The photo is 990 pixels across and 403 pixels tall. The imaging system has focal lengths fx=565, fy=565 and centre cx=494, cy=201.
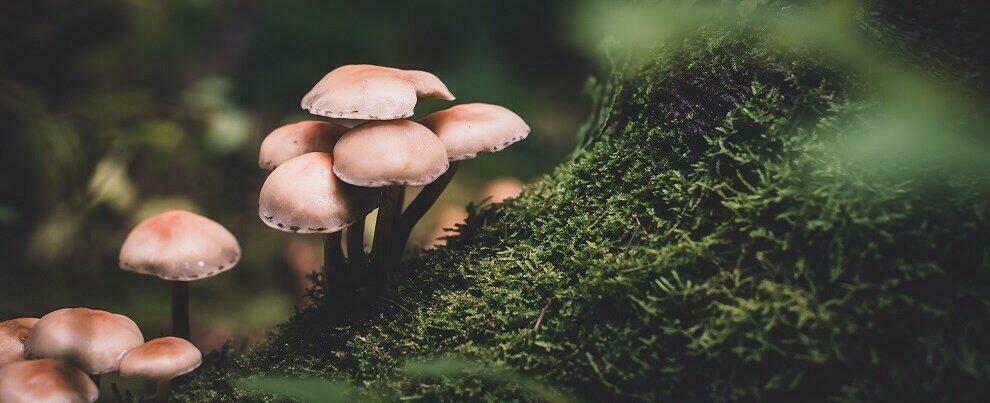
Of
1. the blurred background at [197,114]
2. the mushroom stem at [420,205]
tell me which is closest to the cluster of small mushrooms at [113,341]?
the mushroom stem at [420,205]

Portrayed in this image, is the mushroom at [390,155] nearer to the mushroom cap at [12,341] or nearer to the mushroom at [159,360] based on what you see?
the mushroom at [159,360]

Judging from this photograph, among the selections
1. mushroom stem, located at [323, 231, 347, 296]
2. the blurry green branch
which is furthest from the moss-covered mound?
mushroom stem, located at [323, 231, 347, 296]

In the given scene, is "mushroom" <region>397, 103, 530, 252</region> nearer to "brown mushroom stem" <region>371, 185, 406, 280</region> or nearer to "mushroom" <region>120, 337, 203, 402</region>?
"brown mushroom stem" <region>371, 185, 406, 280</region>

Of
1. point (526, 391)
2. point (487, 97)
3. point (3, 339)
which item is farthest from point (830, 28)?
point (487, 97)

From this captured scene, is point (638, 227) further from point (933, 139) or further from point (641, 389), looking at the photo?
point (933, 139)

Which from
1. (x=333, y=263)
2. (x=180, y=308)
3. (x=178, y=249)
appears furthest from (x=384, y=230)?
(x=180, y=308)

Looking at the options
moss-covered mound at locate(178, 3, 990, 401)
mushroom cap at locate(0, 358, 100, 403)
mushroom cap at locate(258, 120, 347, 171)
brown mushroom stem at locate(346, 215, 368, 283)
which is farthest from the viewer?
brown mushroom stem at locate(346, 215, 368, 283)

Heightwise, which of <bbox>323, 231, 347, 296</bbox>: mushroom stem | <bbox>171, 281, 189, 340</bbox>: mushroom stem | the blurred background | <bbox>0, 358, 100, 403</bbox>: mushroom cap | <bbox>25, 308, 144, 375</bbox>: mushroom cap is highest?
the blurred background
